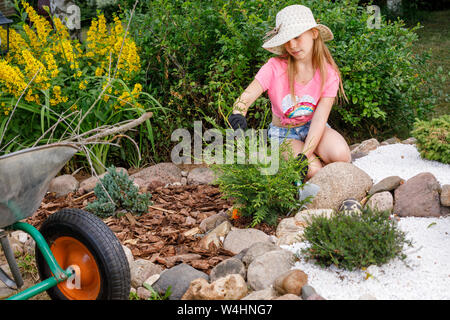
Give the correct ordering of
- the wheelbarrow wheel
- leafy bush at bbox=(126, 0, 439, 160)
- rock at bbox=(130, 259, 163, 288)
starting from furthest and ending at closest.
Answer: leafy bush at bbox=(126, 0, 439, 160) → rock at bbox=(130, 259, 163, 288) → the wheelbarrow wheel

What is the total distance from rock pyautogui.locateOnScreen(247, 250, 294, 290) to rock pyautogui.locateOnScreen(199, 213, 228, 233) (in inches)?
27.9

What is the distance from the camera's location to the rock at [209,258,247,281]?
2.37 metres

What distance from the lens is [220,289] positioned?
212cm

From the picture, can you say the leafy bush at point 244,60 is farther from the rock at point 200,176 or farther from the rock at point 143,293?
the rock at point 143,293

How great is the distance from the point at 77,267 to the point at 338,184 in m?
1.73

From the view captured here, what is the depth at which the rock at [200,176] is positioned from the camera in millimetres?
3801

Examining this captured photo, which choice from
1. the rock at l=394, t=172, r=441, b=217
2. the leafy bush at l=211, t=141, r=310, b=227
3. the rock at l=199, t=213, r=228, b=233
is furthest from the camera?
the rock at l=199, t=213, r=228, b=233

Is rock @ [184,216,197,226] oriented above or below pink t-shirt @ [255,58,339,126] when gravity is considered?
below

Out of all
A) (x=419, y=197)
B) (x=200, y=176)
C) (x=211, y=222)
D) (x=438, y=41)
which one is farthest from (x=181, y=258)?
(x=438, y=41)

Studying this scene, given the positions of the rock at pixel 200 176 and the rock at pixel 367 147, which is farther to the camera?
the rock at pixel 367 147

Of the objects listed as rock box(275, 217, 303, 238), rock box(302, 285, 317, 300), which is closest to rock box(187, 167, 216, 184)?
rock box(275, 217, 303, 238)

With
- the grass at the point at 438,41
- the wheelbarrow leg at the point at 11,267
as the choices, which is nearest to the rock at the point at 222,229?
the wheelbarrow leg at the point at 11,267

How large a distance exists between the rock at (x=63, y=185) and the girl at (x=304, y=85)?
61.1 inches

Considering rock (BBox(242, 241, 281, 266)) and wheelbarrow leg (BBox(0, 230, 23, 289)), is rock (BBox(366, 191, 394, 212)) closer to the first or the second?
rock (BBox(242, 241, 281, 266))
